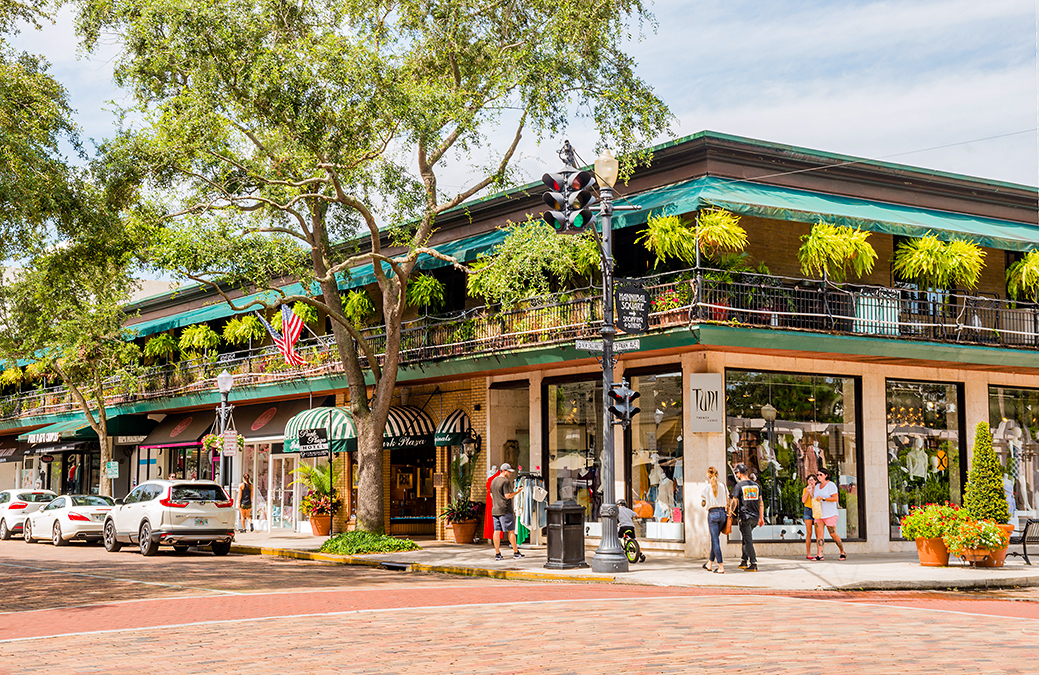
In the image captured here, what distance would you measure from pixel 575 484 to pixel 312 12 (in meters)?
11.9

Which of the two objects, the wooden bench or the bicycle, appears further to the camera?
the bicycle

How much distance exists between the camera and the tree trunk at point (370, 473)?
23.5 meters

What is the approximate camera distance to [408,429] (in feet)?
92.4

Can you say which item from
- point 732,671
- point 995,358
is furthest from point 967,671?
point 995,358

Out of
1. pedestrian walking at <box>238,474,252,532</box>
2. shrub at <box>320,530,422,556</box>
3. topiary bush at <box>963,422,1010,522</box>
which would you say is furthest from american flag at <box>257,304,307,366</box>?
topiary bush at <box>963,422,1010,522</box>

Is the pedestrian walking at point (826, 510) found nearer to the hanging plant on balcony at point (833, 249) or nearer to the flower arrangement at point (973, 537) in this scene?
the flower arrangement at point (973, 537)

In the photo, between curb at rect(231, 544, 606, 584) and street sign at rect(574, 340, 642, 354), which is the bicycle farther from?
street sign at rect(574, 340, 642, 354)

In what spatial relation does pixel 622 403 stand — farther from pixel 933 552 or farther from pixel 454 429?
pixel 454 429

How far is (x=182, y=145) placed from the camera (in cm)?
2072

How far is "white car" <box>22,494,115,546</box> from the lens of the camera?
28.1 m

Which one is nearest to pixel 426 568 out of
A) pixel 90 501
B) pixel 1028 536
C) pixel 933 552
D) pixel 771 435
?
pixel 771 435

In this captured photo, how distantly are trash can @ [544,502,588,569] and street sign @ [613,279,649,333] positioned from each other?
11.4ft

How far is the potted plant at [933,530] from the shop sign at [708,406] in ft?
13.3

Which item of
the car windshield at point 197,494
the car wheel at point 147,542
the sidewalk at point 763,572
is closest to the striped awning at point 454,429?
the sidewalk at point 763,572
